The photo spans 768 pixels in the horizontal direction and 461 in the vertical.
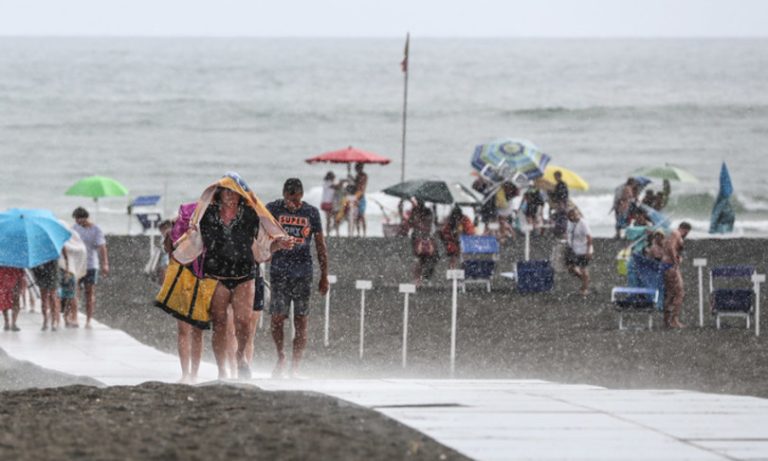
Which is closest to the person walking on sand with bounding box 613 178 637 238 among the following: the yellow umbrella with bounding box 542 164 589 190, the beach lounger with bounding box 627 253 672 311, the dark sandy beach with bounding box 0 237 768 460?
the dark sandy beach with bounding box 0 237 768 460

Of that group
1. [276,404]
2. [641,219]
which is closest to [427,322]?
[641,219]

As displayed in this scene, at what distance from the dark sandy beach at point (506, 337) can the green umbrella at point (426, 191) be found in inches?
43.3

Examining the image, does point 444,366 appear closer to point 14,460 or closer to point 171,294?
point 171,294

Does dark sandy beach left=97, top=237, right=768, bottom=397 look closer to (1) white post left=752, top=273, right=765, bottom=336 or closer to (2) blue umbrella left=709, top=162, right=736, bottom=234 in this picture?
(1) white post left=752, top=273, right=765, bottom=336

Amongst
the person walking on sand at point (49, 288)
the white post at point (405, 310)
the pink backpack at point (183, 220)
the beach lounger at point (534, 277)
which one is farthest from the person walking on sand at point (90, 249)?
the pink backpack at point (183, 220)

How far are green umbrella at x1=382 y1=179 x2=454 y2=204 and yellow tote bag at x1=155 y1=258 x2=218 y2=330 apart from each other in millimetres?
14756

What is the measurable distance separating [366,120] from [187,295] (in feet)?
247

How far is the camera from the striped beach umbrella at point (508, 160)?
31.4 metres

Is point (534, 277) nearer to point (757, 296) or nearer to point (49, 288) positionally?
point (757, 296)

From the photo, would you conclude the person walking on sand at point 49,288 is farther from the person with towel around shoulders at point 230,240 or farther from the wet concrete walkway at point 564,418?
the wet concrete walkway at point 564,418

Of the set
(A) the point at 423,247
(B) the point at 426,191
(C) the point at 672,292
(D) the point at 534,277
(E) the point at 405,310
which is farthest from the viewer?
(B) the point at 426,191

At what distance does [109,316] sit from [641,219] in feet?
28.3

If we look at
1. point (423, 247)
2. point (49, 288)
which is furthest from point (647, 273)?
point (49, 288)

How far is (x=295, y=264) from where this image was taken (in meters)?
12.7
